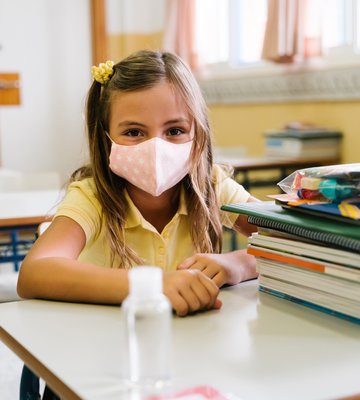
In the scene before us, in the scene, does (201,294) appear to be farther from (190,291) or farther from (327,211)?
(327,211)

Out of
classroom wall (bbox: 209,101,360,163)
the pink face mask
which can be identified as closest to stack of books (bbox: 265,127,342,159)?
classroom wall (bbox: 209,101,360,163)

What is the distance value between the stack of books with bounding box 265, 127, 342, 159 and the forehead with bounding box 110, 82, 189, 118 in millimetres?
2674

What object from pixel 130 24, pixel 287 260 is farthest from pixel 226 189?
pixel 130 24

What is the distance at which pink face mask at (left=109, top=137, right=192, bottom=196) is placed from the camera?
1424 mm

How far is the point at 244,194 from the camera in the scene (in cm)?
167

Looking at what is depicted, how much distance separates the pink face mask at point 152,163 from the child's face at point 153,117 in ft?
0.07

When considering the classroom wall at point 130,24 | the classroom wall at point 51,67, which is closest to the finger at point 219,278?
the classroom wall at point 51,67

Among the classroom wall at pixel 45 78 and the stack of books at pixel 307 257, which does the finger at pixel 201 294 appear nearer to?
the stack of books at pixel 307 257

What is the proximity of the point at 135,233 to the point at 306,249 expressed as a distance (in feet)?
1.77

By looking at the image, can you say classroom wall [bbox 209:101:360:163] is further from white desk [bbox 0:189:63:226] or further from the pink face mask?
the pink face mask

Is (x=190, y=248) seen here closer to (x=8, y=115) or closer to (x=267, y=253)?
(x=267, y=253)

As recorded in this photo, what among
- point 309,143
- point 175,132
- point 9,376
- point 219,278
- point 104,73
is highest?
point 104,73

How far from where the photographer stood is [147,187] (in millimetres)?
1457

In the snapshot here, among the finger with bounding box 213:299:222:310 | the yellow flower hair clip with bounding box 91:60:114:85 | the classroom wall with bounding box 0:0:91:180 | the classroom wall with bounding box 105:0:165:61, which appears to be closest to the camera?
the finger with bounding box 213:299:222:310
